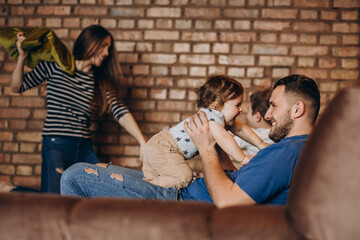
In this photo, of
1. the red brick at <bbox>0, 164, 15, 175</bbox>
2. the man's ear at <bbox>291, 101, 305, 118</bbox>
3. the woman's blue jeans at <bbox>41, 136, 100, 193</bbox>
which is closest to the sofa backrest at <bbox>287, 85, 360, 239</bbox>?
the man's ear at <bbox>291, 101, 305, 118</bbox>

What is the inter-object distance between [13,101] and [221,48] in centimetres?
188

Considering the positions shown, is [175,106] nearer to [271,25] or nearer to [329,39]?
[271,25]

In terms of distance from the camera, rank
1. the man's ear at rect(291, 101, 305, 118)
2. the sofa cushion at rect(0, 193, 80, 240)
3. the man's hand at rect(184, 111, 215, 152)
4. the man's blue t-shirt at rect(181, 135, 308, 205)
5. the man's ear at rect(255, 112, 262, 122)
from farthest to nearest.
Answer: the man's ear at rect(255, 112, 262, 122) → the man's hand at rect(184, 111, 215, 152) → the man's ear at rect(291, 101, 305, 118) → the man's blue t-shirt at rect(181, 135, 308, 205) → the sofa cushion at rect(0, 193, 80, 240)

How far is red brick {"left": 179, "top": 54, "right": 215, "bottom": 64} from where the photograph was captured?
266 centimetres

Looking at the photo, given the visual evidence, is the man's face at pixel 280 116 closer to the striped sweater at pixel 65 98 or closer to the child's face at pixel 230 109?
the child's face at pixel 230 109

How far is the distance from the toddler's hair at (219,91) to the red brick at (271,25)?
1161 mm

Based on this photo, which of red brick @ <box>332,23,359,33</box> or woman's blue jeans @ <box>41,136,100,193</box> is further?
red brick @ <box>332,23,359,33</box>

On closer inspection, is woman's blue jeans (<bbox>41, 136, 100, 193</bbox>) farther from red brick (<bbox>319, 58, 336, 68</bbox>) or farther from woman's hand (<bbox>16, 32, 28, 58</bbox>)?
red brick (<bbox>319, 58, 336, 68</bbox>)

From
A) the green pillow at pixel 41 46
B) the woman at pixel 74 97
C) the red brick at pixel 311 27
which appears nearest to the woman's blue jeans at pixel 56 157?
the woman at pixel 74 97

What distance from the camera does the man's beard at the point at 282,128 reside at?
51.6 inches

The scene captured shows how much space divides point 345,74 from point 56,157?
238 centimetres

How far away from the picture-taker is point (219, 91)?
1.69m

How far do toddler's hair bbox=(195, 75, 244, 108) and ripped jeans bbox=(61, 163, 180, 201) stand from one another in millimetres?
564

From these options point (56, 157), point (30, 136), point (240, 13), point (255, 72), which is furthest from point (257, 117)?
point (30, 136)
